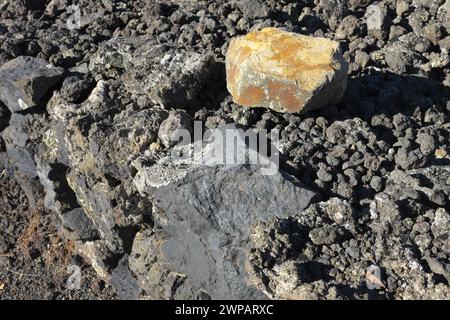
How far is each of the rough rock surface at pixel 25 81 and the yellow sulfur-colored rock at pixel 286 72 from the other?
1114mm

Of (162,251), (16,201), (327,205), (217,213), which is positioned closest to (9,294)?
(16,201)

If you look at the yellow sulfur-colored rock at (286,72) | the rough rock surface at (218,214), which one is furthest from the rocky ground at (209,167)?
the yellow sulfur-colored rock at (286,72)

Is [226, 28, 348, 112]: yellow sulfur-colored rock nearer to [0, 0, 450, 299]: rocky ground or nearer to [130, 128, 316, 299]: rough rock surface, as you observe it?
[0, 0, 450, 299]: rocky ground

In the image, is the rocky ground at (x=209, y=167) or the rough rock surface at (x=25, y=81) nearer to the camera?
the rocky ground at (x=209, y=167)

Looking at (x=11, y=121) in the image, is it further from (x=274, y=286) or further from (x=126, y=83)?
(x=274, y=286)

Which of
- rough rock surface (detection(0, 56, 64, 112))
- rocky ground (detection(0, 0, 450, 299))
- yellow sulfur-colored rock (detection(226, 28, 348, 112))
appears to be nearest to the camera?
rocky ground (detection(0, 0, 450, 299))

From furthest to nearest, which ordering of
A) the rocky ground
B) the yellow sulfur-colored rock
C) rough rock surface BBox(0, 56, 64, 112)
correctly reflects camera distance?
rough rock surface BBox(0, 56, 64, 112), the yellow sulfur-colored rock, the rocky ground

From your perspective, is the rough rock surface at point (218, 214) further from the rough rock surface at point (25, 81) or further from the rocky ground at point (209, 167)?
the rough rock surface at point (25, 81)

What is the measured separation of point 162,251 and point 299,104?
0.89 meters

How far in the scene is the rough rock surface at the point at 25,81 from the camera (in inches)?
137

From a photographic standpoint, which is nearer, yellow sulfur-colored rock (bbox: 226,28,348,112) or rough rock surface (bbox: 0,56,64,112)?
yellow sulfur-colored rock (bbox: 226,28,348,112)

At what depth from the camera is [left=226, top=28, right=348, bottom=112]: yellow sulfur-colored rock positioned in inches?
110

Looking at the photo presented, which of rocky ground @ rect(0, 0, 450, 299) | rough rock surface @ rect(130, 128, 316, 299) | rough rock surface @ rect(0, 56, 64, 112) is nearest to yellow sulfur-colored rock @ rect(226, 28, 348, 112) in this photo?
rocky ground @ rect(0, 0, 450, 299)

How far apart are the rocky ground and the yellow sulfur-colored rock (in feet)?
0.41
